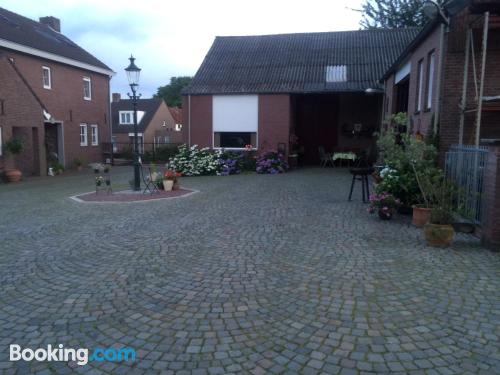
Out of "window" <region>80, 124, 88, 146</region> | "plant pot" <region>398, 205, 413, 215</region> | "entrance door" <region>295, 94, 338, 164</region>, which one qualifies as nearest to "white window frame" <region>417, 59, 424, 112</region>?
"plant pot" <region>398, 205, 413, 215</region>

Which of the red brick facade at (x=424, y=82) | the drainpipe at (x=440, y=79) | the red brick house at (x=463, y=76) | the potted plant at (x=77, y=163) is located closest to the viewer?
the red brick house at (x=463, y=76)

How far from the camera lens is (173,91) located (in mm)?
78938

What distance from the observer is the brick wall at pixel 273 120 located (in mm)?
19703

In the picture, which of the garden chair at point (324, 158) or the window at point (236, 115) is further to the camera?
the garden chair at point (324, 158)

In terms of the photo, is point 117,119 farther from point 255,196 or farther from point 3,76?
point 255,196

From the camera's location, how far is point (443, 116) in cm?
970

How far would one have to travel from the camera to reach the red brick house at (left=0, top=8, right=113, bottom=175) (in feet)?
60.0

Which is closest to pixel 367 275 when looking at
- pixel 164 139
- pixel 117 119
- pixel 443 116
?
pixel 443 116

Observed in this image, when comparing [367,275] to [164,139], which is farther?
[164,139]

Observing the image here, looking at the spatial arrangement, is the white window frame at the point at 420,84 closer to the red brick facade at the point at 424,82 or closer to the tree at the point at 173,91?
the red brick facade at the point at 424,82

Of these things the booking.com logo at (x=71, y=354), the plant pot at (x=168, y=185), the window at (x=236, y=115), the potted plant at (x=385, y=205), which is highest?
the window at (x=236, y=115)

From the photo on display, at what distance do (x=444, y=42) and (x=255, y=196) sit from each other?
5.77 meters

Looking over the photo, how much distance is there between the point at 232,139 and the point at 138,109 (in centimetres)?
3134

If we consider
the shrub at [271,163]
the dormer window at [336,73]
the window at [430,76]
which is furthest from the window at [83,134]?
the window at [430,76]
